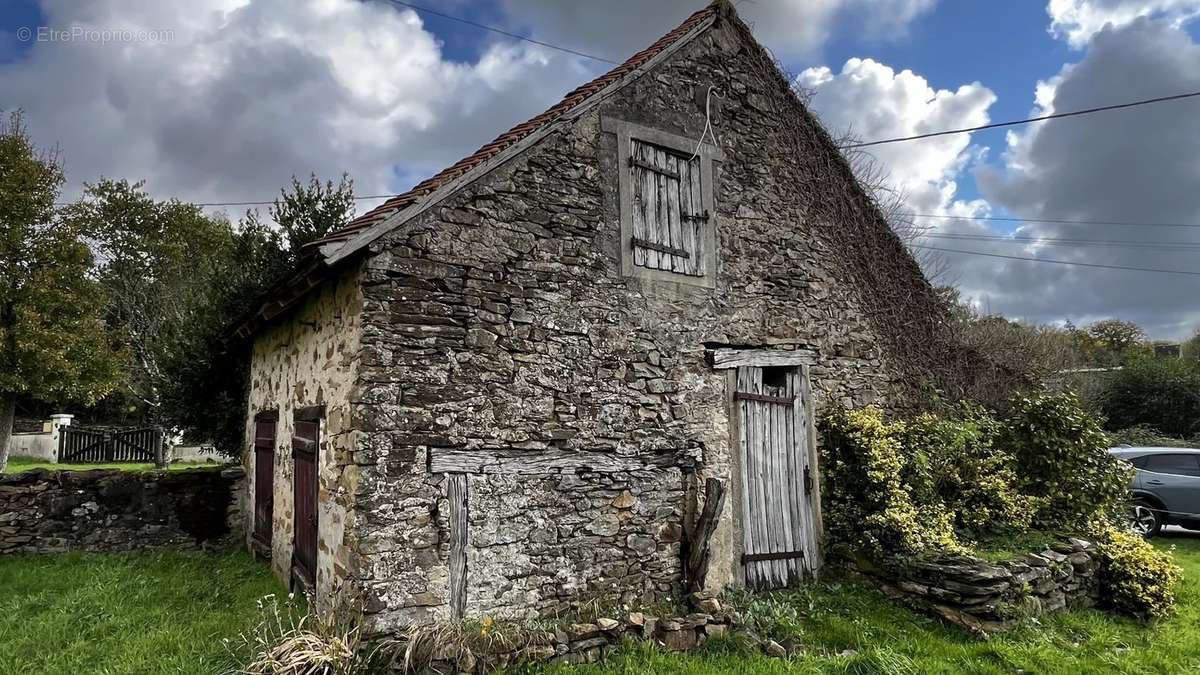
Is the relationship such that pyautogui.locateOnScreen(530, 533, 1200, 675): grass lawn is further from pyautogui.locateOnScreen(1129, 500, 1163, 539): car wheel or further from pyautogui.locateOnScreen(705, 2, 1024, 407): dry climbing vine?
pyautogui.locateOnScreen(1129, 500, 1163, 539): car wheel

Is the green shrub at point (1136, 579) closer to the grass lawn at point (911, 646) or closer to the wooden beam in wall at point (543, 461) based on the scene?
the grass lawn at point (911, 646)

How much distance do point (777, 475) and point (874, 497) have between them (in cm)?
103

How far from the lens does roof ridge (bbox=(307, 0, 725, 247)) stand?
5.54 metres

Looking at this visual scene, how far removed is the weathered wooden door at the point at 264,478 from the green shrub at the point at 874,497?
21.7 ft

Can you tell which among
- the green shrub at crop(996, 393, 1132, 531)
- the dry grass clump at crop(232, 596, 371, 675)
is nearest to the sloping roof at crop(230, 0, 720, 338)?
the dry grass clump at crop(232, 596, 371, 675)

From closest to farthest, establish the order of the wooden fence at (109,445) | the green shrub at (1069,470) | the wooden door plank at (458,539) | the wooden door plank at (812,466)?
the wooden door plank at (458,539), the wooden door plank at (812,466), the green shrub at (1069,470), the wooden fence at (109,445)

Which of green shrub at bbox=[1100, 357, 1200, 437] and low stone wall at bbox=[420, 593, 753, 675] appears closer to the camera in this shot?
→ low stone wall at bbox=[420, 593, 753, 675]

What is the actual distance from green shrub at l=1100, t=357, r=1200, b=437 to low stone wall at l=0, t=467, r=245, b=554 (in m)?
24.8

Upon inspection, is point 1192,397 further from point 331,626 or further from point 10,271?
point 10,271

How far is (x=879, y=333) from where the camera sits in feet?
28.5

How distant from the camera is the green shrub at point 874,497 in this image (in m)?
6.93

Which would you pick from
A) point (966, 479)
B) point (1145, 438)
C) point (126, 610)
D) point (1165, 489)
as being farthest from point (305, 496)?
point (1145, 438)

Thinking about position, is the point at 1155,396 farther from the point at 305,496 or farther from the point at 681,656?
the point at 305,496

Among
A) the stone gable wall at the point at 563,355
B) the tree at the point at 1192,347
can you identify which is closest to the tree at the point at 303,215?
the stone gable wall at the point at 563,355
